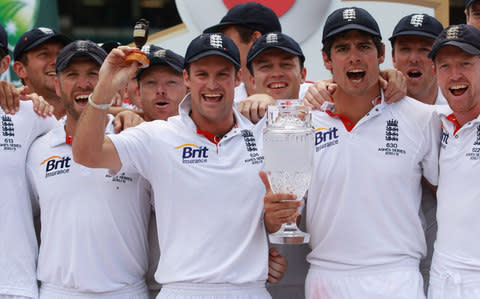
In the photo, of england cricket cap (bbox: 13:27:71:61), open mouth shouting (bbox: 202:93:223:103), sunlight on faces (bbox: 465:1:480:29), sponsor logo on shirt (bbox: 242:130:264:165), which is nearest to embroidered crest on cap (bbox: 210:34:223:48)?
open mouth shouting (bbox: 202:93:223:103)

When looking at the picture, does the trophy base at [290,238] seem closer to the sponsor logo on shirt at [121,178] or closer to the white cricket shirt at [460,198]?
the white cricket shirt at [460,198]

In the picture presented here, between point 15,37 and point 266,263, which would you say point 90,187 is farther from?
point 15,37

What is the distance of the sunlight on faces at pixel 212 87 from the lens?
141 inches

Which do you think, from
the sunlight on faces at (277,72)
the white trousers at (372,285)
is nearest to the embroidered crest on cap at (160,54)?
the sunlight on faces at (277,72)

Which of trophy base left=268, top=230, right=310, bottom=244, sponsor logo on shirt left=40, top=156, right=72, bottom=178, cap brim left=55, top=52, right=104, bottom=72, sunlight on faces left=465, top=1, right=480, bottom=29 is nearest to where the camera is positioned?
trophy base left=268, top=230, right=310, bottom=244

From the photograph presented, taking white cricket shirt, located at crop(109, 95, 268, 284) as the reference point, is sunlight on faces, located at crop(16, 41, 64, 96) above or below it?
above

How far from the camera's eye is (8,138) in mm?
3949

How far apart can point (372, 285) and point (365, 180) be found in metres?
0.62

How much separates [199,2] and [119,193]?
4436mm

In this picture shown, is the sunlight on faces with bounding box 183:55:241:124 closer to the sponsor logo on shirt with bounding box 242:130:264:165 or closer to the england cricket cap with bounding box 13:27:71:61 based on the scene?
the sponsor logo on shirt with bounding box 242:130:264:165

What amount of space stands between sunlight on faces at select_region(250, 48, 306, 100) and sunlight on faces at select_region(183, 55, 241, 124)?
0.60 metres

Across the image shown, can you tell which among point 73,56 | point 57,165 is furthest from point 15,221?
point 73,56

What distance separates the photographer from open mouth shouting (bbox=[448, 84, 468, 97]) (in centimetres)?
344

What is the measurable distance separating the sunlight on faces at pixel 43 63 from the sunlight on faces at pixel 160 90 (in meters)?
0.85
